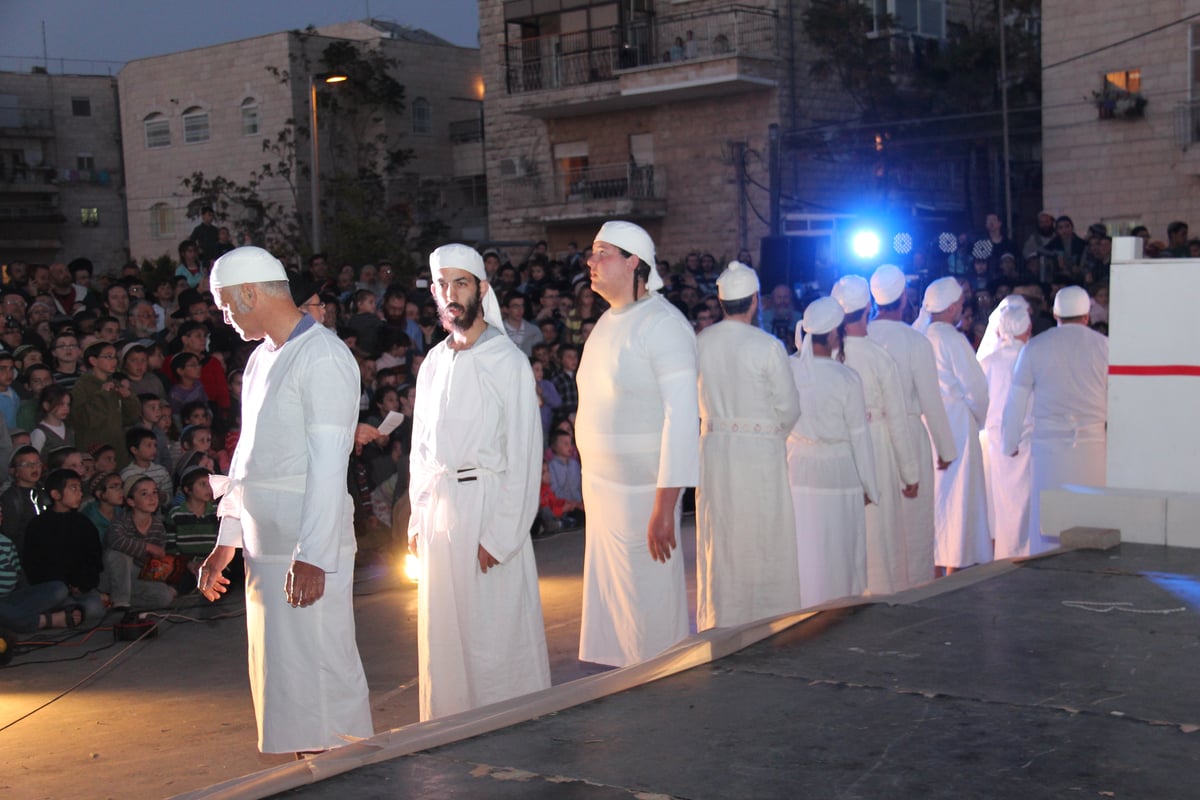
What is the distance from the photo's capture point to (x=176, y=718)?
6.41m

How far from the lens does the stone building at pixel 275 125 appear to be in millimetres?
33781

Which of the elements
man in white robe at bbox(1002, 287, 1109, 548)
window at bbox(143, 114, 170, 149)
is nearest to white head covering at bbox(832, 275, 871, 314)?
man in white robe at bbox(1002, 287, 1109, 548)

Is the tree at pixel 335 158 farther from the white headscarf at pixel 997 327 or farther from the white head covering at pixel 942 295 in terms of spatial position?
the white head covering at pixel 942 295

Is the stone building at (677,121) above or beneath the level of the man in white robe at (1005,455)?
above

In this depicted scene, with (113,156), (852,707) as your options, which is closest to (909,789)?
(852,707)

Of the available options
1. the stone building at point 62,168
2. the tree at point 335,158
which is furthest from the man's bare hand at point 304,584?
the stone building at point 62,168

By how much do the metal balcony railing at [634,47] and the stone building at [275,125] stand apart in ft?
16.6

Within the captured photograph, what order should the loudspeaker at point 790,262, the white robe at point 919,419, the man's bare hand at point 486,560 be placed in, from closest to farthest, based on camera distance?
1. the man's bare hand at point 486,560
2. the white robe at point 919,419
3. the loudspeaker at point 790,262

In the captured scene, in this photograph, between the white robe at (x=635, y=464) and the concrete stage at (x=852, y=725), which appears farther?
the white robe at (x=635, y=464)

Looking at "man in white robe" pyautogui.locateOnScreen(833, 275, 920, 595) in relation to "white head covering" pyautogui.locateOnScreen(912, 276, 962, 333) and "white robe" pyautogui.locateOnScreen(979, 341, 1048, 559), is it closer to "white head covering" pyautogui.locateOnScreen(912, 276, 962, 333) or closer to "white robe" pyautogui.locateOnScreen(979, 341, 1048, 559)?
"white head covering" pyautogui.locateOnScreen(912, 276, 962, 333)

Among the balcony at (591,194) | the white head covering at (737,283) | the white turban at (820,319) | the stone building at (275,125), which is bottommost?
the white turban at (820,319)

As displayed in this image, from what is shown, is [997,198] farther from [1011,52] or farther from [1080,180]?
[1011,52]

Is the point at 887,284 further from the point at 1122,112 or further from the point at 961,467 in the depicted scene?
the point at 1122,112

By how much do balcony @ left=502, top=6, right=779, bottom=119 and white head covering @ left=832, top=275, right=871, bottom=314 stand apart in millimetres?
18449
